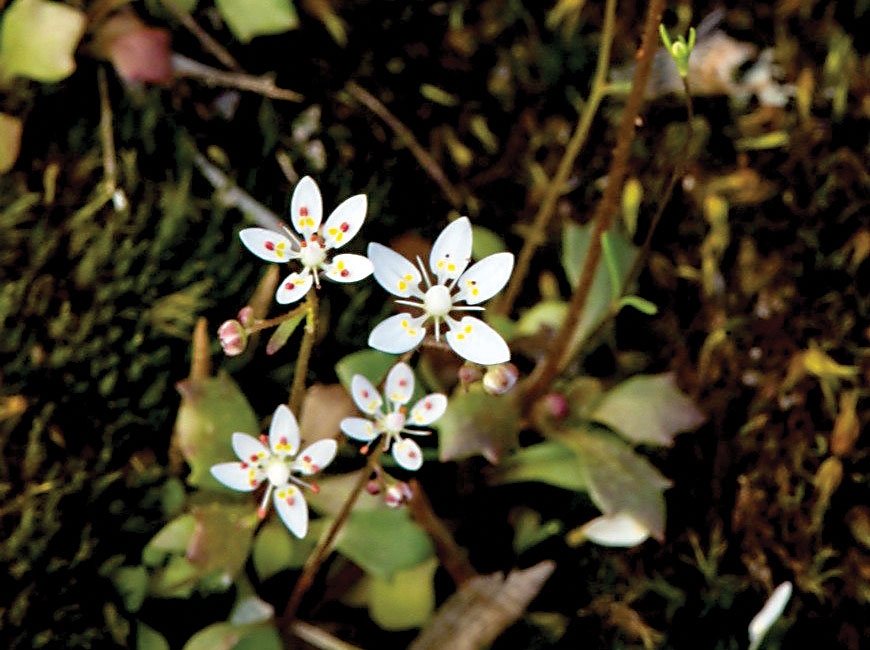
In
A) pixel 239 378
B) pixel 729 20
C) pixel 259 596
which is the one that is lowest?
pixel 259 596

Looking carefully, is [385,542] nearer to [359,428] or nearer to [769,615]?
[359,428]

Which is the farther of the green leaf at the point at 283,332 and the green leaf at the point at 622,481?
the green leaf at the point at 622,481

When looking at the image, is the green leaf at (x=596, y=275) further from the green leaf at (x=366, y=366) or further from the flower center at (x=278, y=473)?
the flower center at (x=278, y=473)

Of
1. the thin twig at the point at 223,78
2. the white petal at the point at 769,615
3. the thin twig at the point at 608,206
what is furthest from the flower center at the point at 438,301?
the thin twig at the point at 223,78

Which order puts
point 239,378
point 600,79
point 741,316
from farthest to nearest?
1. point 741,316
2. point 239,378
3. point 600,79

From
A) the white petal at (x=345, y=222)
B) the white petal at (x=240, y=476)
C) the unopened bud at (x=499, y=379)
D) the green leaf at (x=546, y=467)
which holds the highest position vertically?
the white petal at (x=345, y=222)

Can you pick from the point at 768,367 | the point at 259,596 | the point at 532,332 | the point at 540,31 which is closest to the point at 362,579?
the point at 259,596

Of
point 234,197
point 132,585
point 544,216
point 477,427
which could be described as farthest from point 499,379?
point 234,197

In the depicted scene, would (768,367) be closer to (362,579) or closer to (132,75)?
(362,579)
